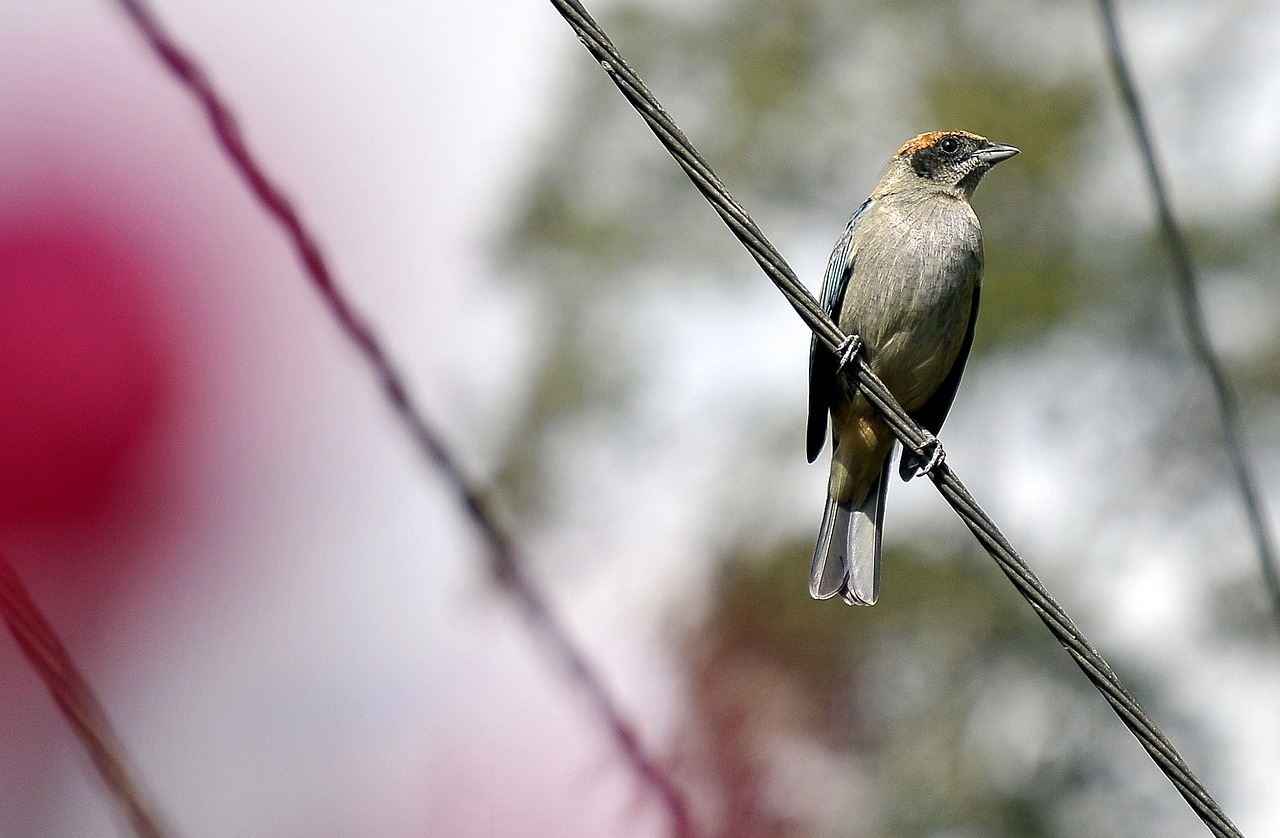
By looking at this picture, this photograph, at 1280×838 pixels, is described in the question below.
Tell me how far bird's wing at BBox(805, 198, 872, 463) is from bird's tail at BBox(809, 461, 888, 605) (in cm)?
27

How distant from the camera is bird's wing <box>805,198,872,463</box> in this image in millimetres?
5230

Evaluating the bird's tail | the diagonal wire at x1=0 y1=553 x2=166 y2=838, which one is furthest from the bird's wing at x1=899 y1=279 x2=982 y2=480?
the diagonal wire at x1=0 y1=553 x2=166 y2=838

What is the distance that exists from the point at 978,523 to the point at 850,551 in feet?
6.88

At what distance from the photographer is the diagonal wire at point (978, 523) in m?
2.99

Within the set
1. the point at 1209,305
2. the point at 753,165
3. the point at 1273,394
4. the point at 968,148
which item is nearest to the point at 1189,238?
the point at 1209,305

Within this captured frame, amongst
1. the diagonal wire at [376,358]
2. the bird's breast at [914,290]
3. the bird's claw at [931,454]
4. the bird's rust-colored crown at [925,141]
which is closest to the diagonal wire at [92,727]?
the diagonal wire at [376,358]

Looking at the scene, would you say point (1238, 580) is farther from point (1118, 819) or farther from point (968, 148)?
point (968, 148)

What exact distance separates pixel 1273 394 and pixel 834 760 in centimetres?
695

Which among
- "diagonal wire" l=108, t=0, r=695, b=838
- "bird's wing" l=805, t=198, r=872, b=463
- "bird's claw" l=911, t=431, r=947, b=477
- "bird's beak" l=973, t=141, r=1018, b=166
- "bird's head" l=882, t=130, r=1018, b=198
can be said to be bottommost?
"diagonal wire" l=108, t=0, r=695, b=838

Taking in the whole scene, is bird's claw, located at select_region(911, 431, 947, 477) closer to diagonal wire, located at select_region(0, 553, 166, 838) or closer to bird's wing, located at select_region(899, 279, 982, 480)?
bird's wing, located at select_region(899, 279, 982, 480)

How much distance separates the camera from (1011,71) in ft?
57.6

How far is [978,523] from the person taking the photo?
3221 millimetres

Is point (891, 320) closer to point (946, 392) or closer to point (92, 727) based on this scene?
point (946, 392)

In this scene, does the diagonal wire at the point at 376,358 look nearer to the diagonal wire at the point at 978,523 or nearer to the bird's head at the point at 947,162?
the diagonal wire at the point at 978,523
